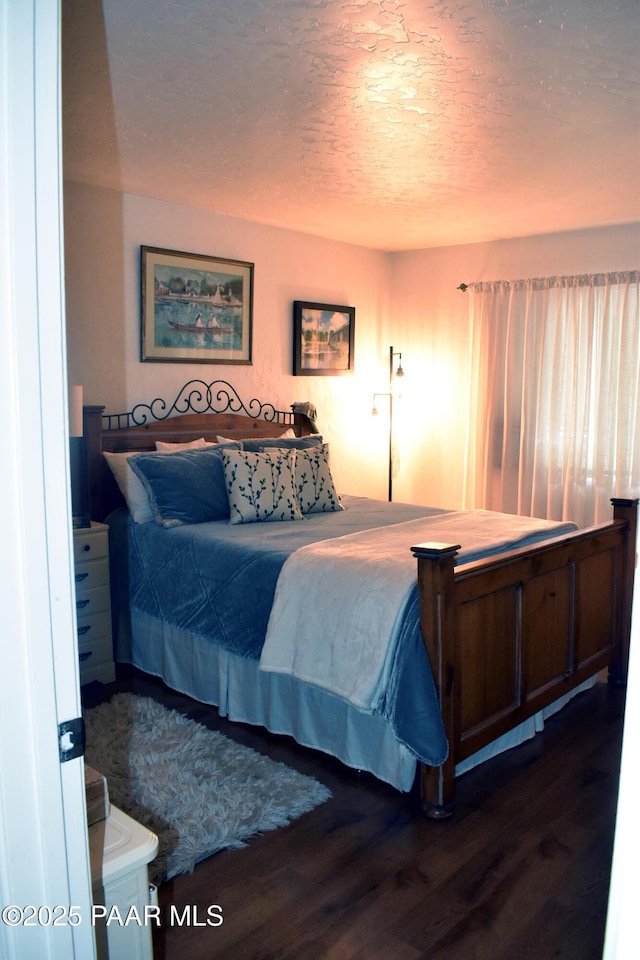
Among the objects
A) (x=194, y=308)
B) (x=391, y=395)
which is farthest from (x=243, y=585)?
(x=391, y=395)

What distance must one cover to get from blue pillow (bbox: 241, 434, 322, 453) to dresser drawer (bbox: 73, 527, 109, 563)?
902mm

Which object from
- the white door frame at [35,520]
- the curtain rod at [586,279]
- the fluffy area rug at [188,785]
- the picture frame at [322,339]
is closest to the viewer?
the white door frame at [35,520]

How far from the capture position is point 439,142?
3.23 metres

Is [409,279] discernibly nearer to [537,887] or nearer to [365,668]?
[365,668]

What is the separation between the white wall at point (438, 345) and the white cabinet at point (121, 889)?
4680 mm

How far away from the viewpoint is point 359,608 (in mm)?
2684

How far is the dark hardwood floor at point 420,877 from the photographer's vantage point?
1.96 meters

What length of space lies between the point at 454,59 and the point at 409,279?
3526 millimetres

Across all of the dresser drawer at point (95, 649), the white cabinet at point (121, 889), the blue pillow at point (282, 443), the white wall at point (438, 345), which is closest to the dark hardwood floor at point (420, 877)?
the white cabinet at point (121, 889)

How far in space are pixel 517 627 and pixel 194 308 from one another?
8.91 feet

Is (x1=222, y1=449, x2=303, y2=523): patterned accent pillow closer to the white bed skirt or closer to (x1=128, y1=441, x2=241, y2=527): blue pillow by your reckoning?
(x1=128, y1=441, x2=241, y2=527): blue pillow

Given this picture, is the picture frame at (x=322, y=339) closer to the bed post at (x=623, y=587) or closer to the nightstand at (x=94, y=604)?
the nightstand at (x=94, y=604)

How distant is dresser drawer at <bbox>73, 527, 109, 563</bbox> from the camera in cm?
356

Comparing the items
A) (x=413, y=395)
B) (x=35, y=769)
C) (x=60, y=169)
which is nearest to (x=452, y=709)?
(x=35, y=769)
